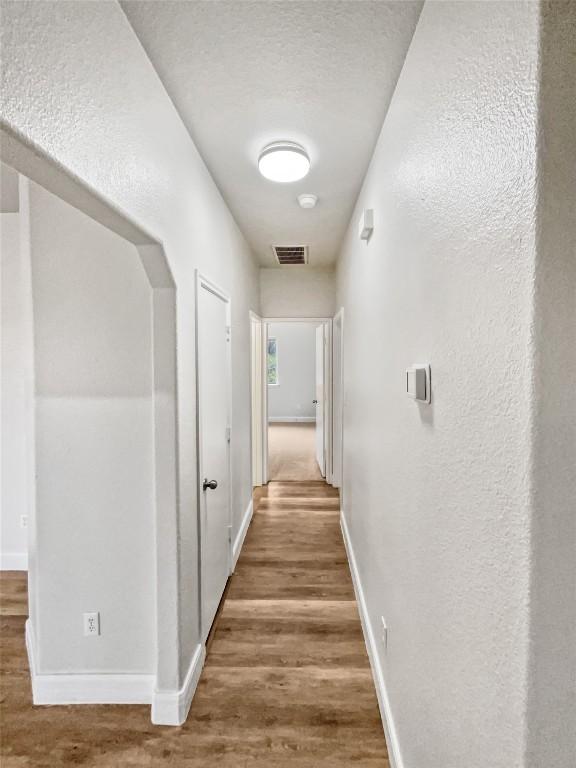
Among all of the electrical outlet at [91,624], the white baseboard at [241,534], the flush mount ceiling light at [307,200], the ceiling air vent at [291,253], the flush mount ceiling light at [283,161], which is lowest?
the white baseboard at [241,534]

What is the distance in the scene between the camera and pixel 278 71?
4.45ft

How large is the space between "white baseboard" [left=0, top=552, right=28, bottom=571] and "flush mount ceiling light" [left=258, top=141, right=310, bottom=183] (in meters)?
3.08

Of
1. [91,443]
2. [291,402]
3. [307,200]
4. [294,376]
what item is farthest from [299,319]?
[291,402]

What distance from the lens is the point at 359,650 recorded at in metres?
2.02

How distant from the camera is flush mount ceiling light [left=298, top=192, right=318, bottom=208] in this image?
2.42 meters

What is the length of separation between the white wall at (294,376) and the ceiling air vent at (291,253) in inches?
210

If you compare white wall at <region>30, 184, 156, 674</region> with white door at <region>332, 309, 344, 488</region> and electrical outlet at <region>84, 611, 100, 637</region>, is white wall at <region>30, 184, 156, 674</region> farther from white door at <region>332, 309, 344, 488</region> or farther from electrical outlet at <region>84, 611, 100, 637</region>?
white door at <region>332, 309, 344, 488</region>

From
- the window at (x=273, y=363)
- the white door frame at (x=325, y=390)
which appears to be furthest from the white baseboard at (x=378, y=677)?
the window at (x=273, y=363)

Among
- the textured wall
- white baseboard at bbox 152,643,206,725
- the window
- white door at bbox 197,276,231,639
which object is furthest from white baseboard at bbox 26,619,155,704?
the window

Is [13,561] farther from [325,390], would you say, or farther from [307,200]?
[325,390]

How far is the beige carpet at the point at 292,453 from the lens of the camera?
5109 mm

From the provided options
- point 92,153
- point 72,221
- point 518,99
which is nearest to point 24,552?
point 72,221

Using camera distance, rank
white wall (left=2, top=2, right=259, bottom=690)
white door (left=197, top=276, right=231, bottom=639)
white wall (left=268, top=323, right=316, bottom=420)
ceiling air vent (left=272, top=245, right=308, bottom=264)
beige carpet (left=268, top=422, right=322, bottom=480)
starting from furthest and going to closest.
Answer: white wall (left=268, top=323, right=316, bottom=420), beige carpet (left=268, top=422, right=322, bottom=480), ceiling air vent (left=272, top=245, right=308, bottom=264), white door (left=197, top=276, right=231, bottom=639), white wall (left=2, top=2, right=259, bottom=690)

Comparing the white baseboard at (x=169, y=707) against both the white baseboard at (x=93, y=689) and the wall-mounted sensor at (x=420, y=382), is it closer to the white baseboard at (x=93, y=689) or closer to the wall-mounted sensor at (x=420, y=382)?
the white baseboard at (x=93, y=689)
